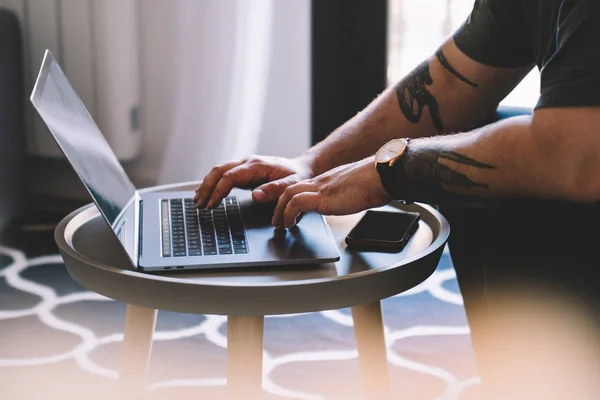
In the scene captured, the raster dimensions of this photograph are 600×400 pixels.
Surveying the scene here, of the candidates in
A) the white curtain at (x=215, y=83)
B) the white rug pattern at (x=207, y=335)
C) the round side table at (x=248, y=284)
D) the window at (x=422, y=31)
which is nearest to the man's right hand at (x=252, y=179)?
the round side table at (x=248, y=284)

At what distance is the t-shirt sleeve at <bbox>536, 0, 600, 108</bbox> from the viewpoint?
0.88 meters

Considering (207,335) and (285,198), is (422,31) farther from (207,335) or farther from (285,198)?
(285,198)

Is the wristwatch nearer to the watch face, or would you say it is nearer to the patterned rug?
the watch face

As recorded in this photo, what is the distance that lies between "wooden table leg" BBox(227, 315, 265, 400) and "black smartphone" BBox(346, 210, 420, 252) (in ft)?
0.60

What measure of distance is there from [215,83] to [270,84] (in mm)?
152

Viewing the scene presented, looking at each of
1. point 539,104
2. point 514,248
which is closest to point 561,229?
point 514,248

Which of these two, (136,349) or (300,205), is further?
(136,349)

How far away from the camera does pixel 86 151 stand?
3.19 feet

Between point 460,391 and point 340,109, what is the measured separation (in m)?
1.11

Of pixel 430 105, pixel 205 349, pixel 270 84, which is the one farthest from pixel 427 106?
pixel 270 84

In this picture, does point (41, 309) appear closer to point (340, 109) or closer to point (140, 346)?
point (140, 346)

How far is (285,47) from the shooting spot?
2.24 metres

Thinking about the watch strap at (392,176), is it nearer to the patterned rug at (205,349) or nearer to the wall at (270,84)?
the patterned rug at (205,349)

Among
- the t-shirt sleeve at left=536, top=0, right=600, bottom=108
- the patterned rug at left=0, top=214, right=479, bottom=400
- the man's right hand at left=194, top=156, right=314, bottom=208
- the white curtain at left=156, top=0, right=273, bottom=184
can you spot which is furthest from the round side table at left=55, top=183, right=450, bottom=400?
the white curtain at left=156, top=0, right=273, bottom=184
